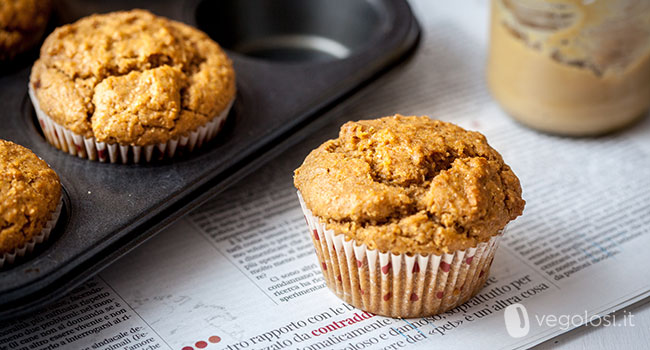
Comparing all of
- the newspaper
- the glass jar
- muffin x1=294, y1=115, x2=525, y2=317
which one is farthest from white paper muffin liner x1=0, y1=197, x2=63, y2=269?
the glass jar

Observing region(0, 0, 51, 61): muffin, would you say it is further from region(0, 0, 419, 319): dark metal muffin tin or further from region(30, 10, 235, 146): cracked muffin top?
region(30, 10, 235, 146): cracked muffin top

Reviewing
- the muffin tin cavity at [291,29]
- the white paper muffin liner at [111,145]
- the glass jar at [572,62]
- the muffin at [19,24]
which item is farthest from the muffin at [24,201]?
the glass jar at [572,62]

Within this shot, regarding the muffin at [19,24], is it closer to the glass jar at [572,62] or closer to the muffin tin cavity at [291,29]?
the muffin tin cavity at [291,29]

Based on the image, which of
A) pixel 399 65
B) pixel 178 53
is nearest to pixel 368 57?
pixel 399 65

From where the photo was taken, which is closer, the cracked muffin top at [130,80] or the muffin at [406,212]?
the muffin at [406,212]

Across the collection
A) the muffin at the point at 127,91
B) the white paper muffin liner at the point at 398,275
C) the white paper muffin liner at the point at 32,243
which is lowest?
the white paper muffin liner at the point at 398,275

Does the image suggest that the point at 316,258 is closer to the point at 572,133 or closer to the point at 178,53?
the point at 178,53

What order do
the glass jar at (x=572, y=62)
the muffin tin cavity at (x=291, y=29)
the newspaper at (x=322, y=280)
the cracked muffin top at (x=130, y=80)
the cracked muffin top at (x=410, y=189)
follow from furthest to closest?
the muffin tin cavity at (x=291, y=29) → the glass jar at (x=572, y=62) → the cracked muffin top at (x=130, y=80) → the newspaper at (x=322, y=280) → the cracked muffin top at (x=410, y=189)
